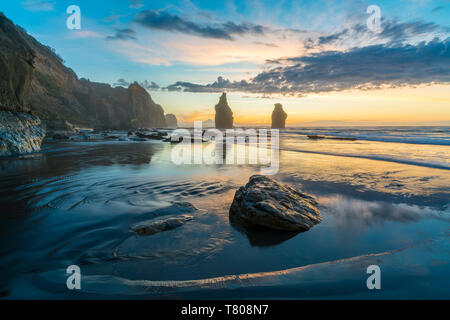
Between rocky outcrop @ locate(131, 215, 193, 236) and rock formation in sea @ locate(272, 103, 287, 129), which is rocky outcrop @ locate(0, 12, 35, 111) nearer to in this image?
rocky outcrop @ locate(131, 215, 193, 236)

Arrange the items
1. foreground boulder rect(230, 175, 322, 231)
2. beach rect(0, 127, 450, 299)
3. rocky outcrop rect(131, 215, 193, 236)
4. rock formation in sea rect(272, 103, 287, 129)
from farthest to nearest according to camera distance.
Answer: rock formation in sea rect(272, 103, 287, 129)
foreground boulder rect(230, 175, 322, 231)
rocky outcrop rect(131, 215, 193, 236)
beach rect(0, 127, 450, 299)

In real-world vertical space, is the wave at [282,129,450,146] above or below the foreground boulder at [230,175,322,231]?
above

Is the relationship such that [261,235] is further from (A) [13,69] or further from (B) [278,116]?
(B) [278,116]

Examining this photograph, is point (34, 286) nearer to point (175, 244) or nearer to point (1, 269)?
point (1, 269)

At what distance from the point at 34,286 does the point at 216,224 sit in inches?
102

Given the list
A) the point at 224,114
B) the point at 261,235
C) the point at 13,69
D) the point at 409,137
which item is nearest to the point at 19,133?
the point at 13,69

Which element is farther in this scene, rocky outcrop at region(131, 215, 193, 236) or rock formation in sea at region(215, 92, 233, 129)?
rock formation in sea at region(215, 92, 233, 129)

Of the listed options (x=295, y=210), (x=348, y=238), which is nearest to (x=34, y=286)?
(x=295, y=210)

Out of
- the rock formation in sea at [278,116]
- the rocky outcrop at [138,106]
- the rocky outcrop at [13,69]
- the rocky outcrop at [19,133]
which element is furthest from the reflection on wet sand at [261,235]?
the rocky outcrop at [138,106]

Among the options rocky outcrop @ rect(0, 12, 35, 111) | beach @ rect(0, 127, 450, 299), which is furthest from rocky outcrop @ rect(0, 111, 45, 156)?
beach @ rect(0, 127, 450, 299)

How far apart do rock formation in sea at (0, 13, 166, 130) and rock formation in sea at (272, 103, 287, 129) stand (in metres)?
79.7

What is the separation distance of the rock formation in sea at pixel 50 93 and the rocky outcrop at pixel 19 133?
3.70ft

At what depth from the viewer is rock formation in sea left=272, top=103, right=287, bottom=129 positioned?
121 metres

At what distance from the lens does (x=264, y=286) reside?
91.7 inches
